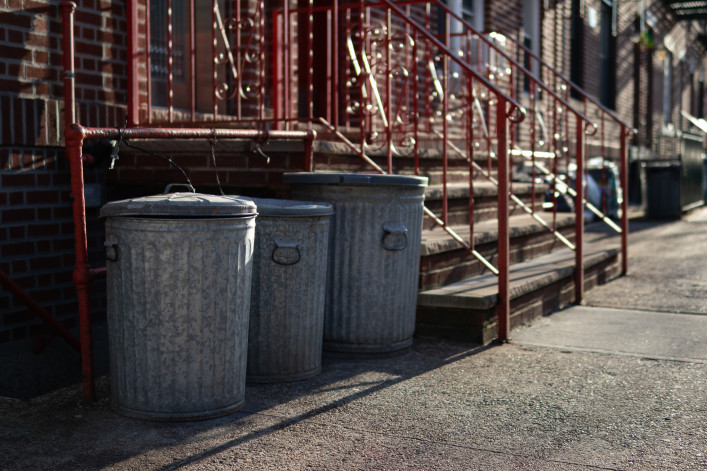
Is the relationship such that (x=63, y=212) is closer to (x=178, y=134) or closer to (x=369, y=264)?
(x=178, y=134)

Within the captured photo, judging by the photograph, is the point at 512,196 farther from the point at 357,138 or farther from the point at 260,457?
the point at 260,457

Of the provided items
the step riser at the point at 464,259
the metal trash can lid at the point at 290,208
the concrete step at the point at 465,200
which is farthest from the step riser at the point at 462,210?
the metal trash can lid at the point at 290,208

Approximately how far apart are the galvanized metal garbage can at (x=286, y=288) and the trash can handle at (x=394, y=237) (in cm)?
42

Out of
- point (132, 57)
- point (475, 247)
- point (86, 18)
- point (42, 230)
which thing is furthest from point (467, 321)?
point (86, 18)

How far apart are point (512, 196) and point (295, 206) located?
3402mm

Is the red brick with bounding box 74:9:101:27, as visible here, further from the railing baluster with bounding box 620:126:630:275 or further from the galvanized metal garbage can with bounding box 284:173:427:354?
the railing baluster with bounding box 620:126:630:275

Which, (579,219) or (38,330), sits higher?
(579,219)

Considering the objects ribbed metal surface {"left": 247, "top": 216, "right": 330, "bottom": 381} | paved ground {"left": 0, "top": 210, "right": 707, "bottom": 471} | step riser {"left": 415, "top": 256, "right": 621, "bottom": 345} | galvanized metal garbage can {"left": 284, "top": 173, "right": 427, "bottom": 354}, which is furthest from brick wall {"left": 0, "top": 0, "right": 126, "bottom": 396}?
step riser {"left": 415, "top": 256, "right": 621, "bottom": 345}

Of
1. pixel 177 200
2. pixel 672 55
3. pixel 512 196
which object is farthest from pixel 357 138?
pixel 672 55

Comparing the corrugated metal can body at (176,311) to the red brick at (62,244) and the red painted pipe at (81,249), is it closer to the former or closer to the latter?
the red painted pipe at (81,249)

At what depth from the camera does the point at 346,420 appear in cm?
356

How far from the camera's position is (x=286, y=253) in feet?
13.0

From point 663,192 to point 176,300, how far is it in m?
12.1

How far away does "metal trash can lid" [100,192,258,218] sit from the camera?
11.1ft
